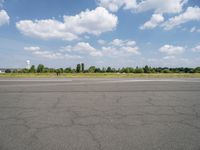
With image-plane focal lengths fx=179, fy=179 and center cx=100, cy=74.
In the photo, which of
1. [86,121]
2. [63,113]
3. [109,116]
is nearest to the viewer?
[86,121]

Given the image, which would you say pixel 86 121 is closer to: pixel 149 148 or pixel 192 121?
pixel 149 148

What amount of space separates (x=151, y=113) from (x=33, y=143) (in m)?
4.24

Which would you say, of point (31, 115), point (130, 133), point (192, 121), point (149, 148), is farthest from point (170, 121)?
point (31, 115)

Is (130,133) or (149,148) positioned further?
(130,133)

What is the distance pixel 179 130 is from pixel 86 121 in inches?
103

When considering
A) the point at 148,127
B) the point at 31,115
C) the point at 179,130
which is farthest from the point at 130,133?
the point at 31,115

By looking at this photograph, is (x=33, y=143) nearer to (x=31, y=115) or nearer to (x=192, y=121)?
(x=31, y=115)

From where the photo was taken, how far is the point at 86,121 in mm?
5484

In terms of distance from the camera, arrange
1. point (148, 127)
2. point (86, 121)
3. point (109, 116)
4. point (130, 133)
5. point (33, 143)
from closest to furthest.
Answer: point (33, 143), point (130, 133), point (148, 127), point (86, 121), point (109, 116)

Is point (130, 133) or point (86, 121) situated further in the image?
point (86, 121)

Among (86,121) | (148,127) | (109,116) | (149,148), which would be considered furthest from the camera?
(109,116)

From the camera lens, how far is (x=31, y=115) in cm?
623

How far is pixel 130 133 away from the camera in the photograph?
14.6 feet

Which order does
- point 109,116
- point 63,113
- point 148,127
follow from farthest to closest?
point 63,113 < point 109,116 < point 148,127
